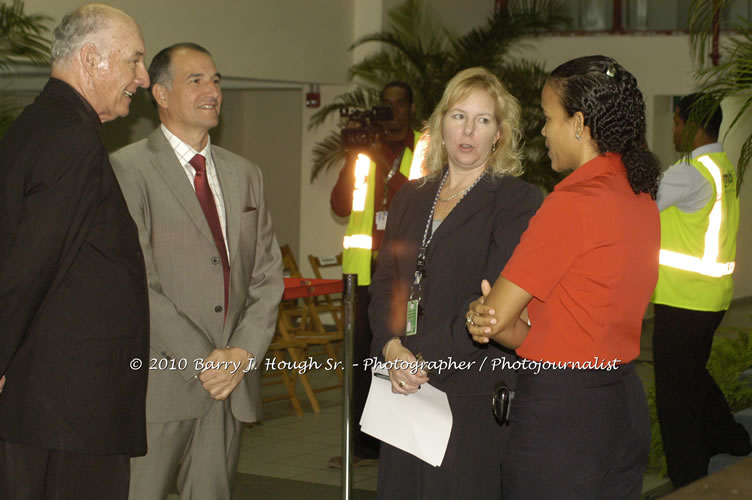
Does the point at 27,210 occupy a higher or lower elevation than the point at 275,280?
higher

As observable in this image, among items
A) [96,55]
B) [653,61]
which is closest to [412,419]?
[96,55]

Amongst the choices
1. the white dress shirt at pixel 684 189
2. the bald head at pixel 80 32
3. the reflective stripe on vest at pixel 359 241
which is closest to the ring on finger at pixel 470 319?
the bald head at pixel 80 32

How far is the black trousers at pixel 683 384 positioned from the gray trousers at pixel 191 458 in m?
2.23

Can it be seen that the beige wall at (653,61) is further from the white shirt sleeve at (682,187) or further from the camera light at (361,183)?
the white shirt sleeve at (682,187)

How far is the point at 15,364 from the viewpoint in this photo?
7.86 feet

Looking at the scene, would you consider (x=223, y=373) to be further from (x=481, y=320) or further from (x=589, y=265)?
(x=589, y=265)

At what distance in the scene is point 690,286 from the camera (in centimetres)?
440

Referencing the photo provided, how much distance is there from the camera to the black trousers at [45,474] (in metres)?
2.43

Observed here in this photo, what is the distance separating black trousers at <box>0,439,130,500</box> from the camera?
2.43 meters

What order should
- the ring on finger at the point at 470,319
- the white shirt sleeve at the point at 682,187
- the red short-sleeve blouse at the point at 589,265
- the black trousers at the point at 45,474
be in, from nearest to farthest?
1. the red short-sleeve blouse at the point at 589,265
2. the ring on finger at the point at 470,319
3. the black trousers at the point at 45,474
4. the white shirt sleeve at the point at 682,187

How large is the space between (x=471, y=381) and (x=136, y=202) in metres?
1.18

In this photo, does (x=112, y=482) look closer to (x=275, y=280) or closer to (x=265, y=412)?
(x=275, y=280)

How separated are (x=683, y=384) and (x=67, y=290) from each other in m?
3.04

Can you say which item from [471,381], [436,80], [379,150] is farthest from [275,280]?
[436,80]
